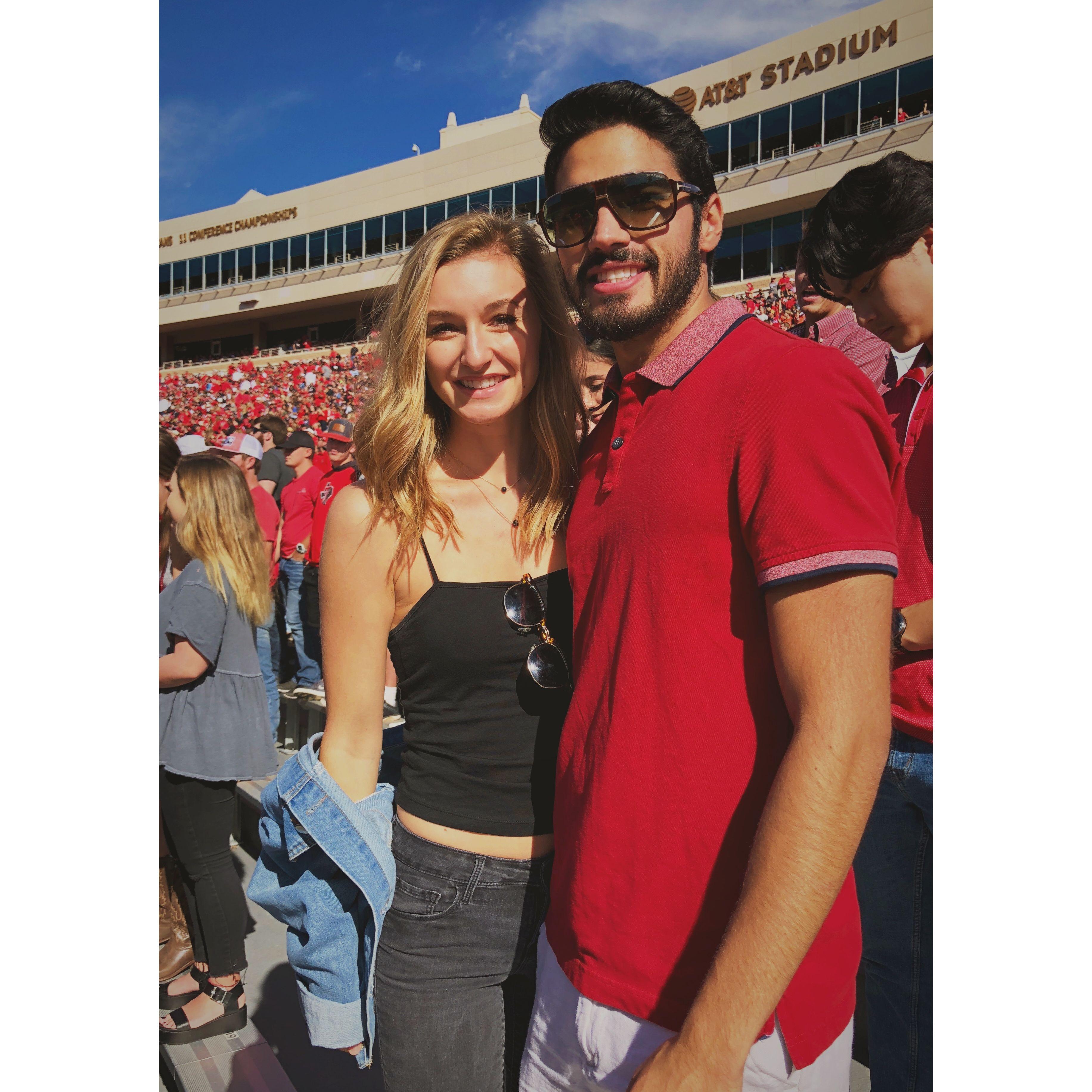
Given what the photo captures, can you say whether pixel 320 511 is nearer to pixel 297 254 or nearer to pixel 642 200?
pixel 642 200

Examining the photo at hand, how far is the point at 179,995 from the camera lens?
3008mm

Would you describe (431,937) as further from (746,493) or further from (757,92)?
(757,92)

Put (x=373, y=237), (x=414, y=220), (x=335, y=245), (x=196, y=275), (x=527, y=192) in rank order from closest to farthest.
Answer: (x=527, y=192) < (x=414, y=220) < (x=373, y=237) < (x=335, y=245) < (x=196, y=275)

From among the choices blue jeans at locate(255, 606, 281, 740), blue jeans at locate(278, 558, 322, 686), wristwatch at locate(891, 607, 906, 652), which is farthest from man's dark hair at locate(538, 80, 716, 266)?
blue jeans at locate(278, 558, 322, 686)

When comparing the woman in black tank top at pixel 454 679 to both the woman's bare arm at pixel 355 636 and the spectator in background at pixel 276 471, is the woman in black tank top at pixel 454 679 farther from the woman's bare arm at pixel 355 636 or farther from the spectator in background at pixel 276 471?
the spectator in background at pixel 276 471

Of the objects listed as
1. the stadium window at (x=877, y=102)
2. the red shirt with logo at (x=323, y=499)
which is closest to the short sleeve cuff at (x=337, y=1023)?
the red shirt with logo at (x=323, y=499)

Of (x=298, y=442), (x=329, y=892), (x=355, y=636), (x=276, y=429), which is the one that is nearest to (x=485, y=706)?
(x=355, y=636)

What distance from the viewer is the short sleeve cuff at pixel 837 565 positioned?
0.89 meters

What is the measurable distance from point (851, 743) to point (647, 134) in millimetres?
1047

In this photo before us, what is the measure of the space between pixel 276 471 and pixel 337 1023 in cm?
746

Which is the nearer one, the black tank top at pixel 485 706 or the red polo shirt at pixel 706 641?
the red polo shirt at pixel 706 641

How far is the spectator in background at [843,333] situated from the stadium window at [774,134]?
2482cm
